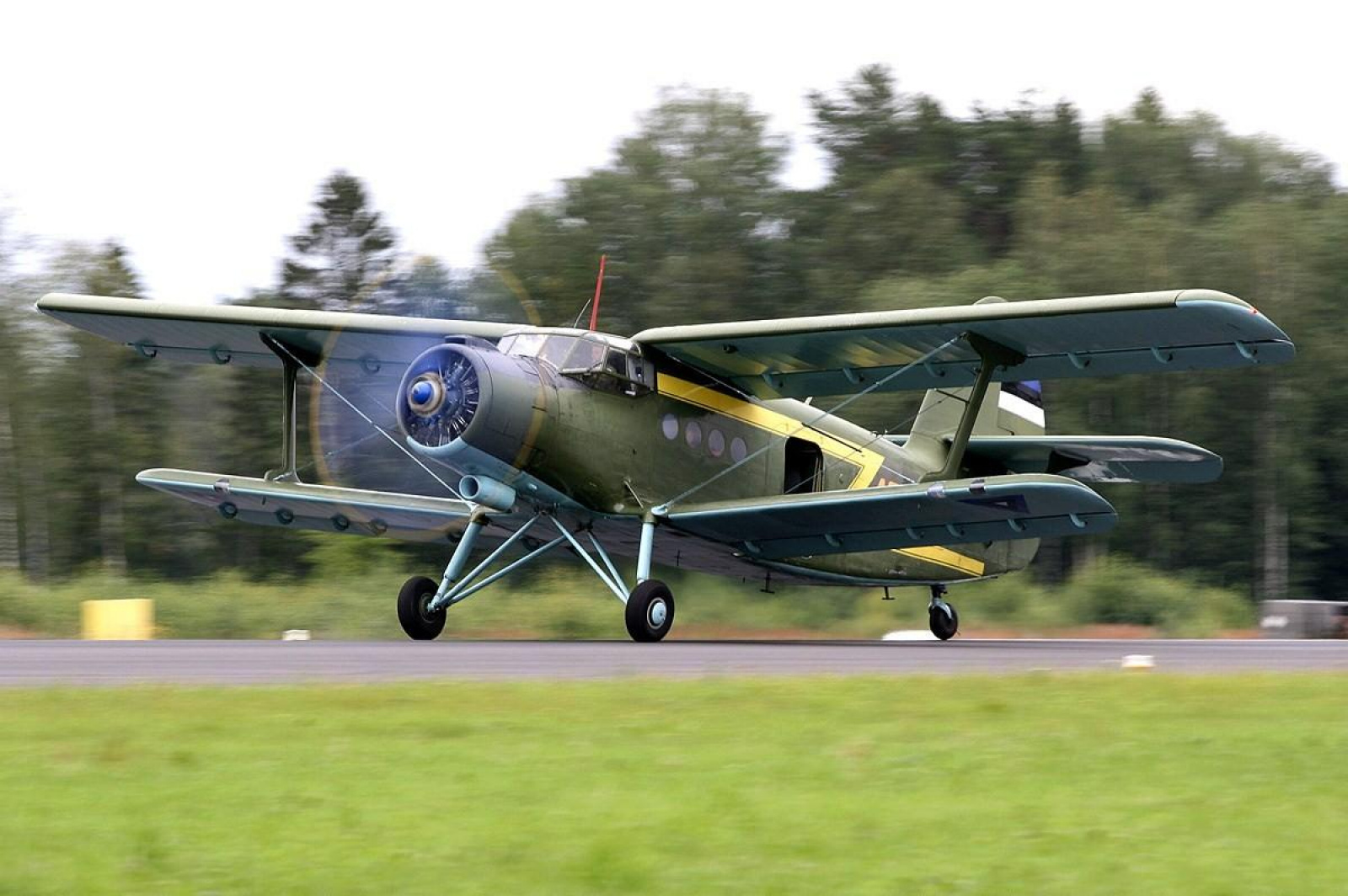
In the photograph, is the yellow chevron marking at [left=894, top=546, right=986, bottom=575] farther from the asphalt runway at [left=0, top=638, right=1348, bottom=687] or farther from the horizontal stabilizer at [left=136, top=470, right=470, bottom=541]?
the horizontal stabilizer at [left=136, top=470, right=470, bottom=541]

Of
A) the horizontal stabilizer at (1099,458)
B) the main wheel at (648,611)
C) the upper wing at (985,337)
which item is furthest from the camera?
the horizontal stabilizer at (1099,458)

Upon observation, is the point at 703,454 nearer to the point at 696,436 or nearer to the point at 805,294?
the point at 696,436

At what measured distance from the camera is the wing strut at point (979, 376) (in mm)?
18688

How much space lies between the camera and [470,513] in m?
20.2

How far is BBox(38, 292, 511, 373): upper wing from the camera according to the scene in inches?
784

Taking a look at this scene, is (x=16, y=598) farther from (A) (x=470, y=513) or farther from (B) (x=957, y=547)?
(B) (x=957, y=547)

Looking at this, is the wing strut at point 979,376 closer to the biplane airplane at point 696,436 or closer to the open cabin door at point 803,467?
the biplane airplane at point 696,436

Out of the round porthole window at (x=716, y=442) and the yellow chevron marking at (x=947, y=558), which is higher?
the round porthole window at (x=716, y=442)

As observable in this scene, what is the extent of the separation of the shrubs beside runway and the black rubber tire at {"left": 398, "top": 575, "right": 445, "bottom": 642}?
14.4 ft

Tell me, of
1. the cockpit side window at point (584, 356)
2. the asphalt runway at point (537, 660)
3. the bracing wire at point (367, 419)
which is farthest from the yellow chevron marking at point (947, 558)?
the bracing wire at point (367, 419)

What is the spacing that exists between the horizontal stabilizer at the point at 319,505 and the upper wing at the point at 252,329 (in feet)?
5.64

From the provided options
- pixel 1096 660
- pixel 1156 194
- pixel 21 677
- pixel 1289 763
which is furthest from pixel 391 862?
pixel 1156 194

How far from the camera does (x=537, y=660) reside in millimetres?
14398

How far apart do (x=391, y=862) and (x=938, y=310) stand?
13.6m
